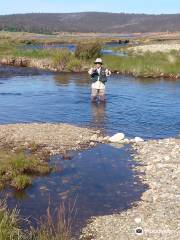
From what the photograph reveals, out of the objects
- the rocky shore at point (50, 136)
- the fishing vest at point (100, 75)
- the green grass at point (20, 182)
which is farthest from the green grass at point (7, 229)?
the fishing vest at point (100, 75)

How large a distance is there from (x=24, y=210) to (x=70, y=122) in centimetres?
1059

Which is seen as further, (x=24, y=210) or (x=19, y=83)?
(x=19, y=83)

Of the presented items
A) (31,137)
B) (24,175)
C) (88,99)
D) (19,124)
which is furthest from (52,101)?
(24,175)

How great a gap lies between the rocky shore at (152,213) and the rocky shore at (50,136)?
277 cm

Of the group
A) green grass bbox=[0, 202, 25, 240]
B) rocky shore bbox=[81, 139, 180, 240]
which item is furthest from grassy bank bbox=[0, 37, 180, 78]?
green grass bbox=[0, 202, 25, 240]

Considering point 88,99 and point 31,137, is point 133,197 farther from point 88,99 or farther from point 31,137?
point 88,99

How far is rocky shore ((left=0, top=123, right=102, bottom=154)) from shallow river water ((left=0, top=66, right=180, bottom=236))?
71 cm

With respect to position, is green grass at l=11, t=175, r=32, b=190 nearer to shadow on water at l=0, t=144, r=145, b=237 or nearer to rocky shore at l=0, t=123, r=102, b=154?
shadow on water at l=0, t=144, r=145, b=237

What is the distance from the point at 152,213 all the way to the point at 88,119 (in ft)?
38.0

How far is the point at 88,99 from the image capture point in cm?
2861

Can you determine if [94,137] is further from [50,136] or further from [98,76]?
[98,76]

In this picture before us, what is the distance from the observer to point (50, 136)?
18453 millimetres

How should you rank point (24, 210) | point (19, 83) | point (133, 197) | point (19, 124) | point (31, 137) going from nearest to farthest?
point (24, 210) < point (133, 197) < point (31, 137) < point (19, 124) < point (19, 83)

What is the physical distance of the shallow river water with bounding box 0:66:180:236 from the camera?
1280 cm
